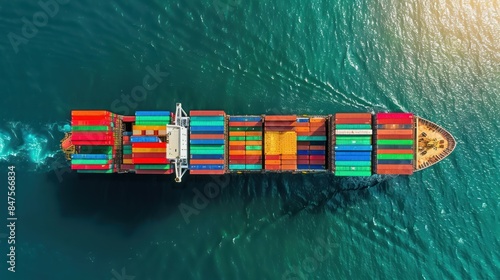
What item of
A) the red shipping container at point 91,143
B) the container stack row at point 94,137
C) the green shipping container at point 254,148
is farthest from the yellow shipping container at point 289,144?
the red shipping container at point 91,143

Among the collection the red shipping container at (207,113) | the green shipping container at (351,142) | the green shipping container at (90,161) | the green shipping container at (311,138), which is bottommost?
the green shipping container at (90,161)

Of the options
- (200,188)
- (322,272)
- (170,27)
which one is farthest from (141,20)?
(322,272)

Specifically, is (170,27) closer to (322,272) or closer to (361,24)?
(361,24)

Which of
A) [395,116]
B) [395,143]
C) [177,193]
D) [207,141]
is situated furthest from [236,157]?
[395,116]

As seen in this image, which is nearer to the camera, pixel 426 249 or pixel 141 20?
pixel 426 249

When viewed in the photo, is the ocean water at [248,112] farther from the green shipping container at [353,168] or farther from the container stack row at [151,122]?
the green shipping container at [353,168]

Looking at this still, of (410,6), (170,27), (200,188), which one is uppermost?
(410,6)

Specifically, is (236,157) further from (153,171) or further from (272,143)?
(153,171)
